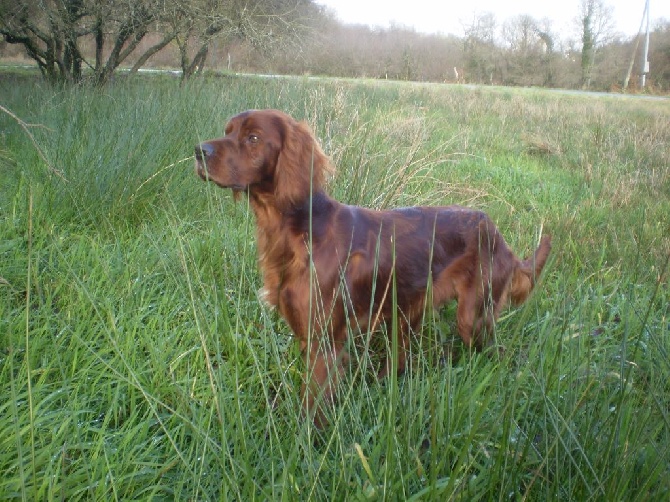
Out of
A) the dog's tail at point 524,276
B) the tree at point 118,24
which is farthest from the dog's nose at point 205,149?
the tree at point 118,24

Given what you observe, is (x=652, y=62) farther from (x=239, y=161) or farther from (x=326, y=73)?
(x=239, y=161)

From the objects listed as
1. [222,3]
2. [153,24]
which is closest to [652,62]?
[222,3]

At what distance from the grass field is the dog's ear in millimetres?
223

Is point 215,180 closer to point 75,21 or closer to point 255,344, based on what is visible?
point 255,344

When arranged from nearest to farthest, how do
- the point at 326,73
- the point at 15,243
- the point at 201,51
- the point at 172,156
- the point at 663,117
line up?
the point at 15,243
the point at 172,156
the point at 663,117
the point at 201,51
the point at 326,73

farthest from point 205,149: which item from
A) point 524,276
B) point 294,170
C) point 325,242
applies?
point 524,276

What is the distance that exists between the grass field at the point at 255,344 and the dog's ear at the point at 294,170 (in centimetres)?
22

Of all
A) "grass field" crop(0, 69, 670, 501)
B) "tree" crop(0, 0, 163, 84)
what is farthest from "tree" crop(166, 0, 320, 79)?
"grass field" crop(0, 69, 670, 501)

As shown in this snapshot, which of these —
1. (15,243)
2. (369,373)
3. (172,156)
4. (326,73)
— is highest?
(326,73)

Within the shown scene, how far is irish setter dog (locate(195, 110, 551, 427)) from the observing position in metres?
2.11

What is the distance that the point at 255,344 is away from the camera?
227 centimetres

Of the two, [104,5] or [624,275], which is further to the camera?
[104,5]

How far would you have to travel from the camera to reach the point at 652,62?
1678 cm

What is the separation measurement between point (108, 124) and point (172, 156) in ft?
2.48
